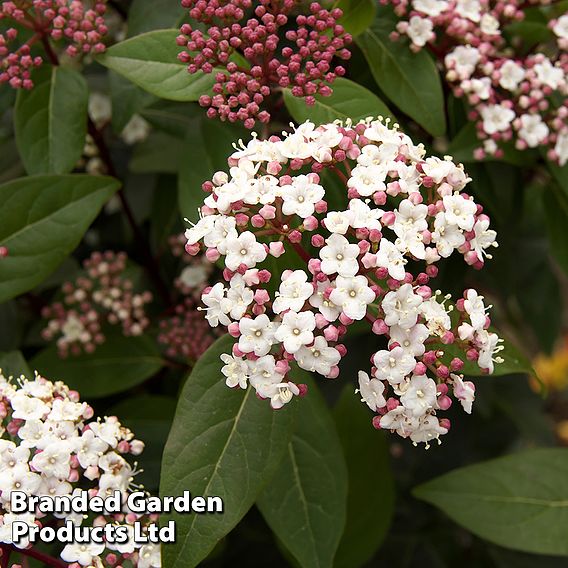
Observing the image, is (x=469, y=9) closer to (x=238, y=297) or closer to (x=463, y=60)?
(x=463, y=60)

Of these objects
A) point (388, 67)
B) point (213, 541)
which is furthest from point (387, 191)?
point (213, 541)

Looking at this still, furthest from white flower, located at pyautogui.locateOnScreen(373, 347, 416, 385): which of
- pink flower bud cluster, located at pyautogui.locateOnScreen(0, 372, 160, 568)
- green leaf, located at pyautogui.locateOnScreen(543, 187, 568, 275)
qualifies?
green leaf, located at pyautogui.locateOnScreen(543, 187, 568, 275)

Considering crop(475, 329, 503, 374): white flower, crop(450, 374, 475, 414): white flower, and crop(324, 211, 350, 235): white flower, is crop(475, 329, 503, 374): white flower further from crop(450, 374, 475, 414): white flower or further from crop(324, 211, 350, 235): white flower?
crop(324, 211, 350, 235): white flower

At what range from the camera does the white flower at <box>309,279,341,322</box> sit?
1.33 meters

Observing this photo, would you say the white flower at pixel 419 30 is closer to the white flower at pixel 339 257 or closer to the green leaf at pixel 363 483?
the white flower at pixel 339 257

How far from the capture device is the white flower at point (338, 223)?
136 centimetres

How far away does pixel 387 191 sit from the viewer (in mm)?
1428

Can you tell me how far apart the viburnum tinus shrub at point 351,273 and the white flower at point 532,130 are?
0.48 meters

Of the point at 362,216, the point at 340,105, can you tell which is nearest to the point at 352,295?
the point at 362,216

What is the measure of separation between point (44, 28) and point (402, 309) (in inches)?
41.0

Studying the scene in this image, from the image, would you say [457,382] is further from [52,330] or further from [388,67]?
[52,330]

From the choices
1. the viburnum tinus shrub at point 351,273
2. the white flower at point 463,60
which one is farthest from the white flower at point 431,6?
the viburnum tinus shrub at point 351,273

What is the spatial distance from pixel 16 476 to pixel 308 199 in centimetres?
71

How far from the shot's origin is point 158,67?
1.64 meters
